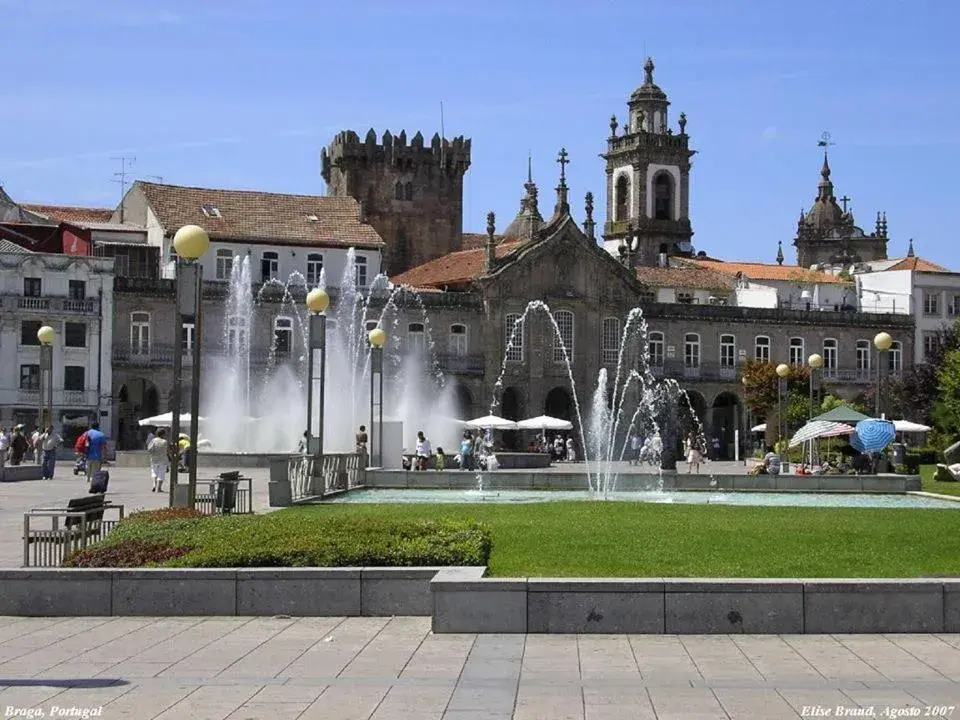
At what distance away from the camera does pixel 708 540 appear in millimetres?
18062

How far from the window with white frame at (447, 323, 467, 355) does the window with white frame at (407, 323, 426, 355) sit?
133 centimetres

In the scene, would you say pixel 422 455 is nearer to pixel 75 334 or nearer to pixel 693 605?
pixel 75 334

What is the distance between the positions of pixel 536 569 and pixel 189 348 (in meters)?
56.0

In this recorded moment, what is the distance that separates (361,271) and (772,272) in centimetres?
2756

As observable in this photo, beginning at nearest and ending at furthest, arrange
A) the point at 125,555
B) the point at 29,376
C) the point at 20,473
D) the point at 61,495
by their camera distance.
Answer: the point at 125,555, the point at 61,495, the point at 20,473, the point at 29,376

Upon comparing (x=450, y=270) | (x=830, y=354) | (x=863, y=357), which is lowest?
(x=863, y=357)

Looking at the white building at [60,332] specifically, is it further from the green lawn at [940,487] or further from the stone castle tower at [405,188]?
the green lawn at [940,487]

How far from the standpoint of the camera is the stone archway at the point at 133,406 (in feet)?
233

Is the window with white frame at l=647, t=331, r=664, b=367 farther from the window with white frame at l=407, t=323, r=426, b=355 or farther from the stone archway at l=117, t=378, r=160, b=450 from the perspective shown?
the stone archway at l=117, t=378, r=160, b=450

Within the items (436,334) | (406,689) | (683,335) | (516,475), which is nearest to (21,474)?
(516,475)

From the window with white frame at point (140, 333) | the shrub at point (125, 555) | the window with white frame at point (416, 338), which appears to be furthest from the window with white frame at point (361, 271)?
the shrub at point (125, 555)

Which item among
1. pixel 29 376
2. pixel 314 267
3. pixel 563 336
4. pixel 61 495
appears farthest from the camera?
pixel 563 336

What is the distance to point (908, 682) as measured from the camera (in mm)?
11102

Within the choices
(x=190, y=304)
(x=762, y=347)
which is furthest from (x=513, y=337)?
(x=190, y=304)
